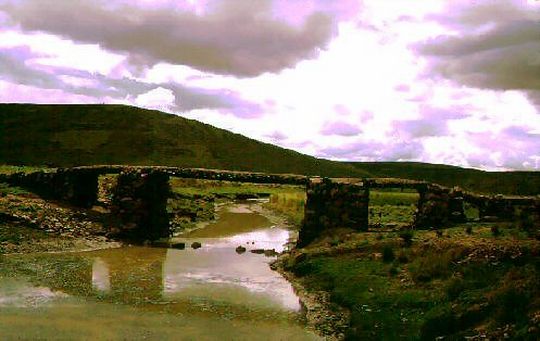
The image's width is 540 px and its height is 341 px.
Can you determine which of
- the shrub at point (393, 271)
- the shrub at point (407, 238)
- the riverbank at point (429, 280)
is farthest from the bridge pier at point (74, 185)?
the shrub at point (393, 271)

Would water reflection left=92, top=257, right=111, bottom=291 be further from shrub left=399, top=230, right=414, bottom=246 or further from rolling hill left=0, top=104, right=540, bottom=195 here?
rolling hill left=0, top=104, right=540, bottom=195

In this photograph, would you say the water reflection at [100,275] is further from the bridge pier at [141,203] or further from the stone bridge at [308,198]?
the stone bridge at [308,198]

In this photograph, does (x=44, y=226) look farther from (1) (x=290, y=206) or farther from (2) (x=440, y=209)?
(1) (x=290, y=206)

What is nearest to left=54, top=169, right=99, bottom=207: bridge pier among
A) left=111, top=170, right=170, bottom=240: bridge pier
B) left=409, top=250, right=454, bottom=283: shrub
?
left=111, top=170, right=170, bottom=240: bridge pier

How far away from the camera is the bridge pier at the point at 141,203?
39844 millimetres

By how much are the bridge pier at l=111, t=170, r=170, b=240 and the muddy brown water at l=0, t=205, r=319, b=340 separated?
3586 millimetres

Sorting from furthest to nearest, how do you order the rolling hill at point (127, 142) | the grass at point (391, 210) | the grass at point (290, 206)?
the rolling hill at point (127, 142) → the grass at point (290, 206) → the grass at point (391, 210)

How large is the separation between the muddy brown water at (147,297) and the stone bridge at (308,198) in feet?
14.2

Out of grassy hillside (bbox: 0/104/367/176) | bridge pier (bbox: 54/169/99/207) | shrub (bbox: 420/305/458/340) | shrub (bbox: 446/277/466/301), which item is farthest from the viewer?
grassy hillside (bbox: 0/104/367/176)

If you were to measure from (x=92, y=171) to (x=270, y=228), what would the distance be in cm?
1845

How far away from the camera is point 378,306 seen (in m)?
19.4

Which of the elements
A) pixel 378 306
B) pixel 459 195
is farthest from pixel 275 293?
pixel 459 195

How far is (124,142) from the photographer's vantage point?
150625 millimetres

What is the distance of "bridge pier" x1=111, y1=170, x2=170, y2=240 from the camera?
131ft
